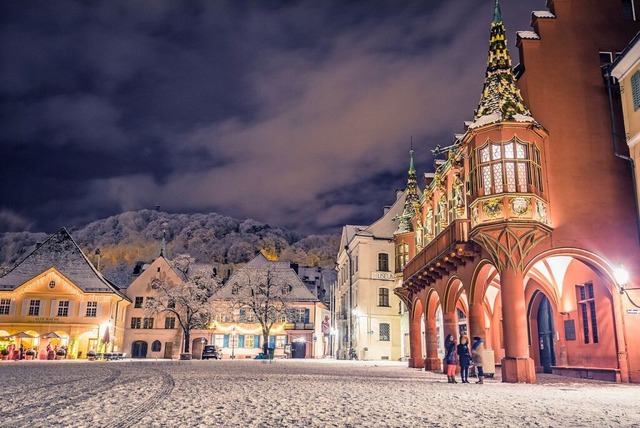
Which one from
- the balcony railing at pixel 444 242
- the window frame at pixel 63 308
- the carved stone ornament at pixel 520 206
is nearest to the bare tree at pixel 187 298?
the window frame at pixel 63 308

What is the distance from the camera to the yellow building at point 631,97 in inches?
780

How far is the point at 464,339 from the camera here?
19219 mm

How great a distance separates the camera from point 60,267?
58750 mm

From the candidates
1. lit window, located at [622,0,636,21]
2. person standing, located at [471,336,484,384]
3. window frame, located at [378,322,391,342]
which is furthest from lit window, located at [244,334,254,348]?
lit window, located at [622,0,636,21]

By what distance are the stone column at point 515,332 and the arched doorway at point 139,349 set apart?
5341 cm

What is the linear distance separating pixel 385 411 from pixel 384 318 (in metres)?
43.8

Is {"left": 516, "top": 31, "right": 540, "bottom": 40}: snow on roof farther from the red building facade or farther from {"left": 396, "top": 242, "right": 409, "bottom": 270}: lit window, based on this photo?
{"left": 396, "top": 242, "right": 409, "bottom": 270}: lit window

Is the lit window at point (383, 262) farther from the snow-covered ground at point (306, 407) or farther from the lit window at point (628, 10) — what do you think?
the snow-covered ground at point (306, 407)

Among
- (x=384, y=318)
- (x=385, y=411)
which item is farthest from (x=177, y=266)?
(x=385, y=411)

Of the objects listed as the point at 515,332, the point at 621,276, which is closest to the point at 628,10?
the point at 621,276

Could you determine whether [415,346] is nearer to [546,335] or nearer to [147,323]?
[546,335]

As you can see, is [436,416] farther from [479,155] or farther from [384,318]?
[384,318]

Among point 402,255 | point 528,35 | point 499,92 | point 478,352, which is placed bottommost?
point 478,352

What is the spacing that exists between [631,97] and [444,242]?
879cm
